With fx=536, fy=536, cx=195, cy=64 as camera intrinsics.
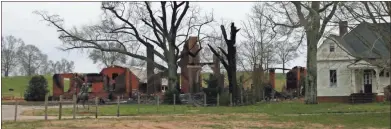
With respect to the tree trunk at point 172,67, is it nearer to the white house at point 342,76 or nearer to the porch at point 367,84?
the white house at point 342,76

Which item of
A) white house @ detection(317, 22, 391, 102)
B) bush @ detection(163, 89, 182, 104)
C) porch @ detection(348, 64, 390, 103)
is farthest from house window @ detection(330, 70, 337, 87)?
bush @ detection(163, 89, 182, 104)

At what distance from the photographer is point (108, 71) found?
2323 inches

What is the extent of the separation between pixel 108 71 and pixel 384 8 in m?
41.6

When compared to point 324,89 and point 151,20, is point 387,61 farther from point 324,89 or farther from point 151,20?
point 151,20

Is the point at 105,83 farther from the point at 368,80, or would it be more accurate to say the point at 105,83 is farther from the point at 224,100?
the point at 368,80

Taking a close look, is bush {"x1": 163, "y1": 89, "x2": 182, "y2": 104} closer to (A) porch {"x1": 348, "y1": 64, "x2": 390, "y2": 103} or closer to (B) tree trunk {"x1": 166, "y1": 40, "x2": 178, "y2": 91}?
(B) tree trunk {"x1": 166, "y1": 40, "x2": 178, "y2": 91}

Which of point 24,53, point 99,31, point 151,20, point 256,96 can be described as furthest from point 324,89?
point 24,53

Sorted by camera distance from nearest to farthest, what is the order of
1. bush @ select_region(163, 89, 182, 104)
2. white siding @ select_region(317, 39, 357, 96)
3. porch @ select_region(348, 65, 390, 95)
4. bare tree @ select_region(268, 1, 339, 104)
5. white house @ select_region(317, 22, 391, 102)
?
bare tree @ select_region(268, 1, 339, 104) < porch @ select_region(348, 65, 390, 95) < white house @ select_region(317, 22, 391, 102) < white siding @ select_region(317, 39, 357, 96) < bush @ select_region(163, 89, 182, 104)

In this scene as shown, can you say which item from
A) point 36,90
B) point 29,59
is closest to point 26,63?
point 29,59

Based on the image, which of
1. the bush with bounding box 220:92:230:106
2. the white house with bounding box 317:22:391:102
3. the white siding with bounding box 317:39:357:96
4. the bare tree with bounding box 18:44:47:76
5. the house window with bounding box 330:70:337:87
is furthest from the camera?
the bare tree with bounding box 18:44:47:76

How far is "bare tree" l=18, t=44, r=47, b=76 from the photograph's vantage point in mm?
102625

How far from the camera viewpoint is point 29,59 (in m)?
104

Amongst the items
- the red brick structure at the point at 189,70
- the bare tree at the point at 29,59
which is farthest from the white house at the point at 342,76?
the bare tree at the point at 29,59

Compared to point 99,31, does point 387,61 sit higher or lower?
lower
